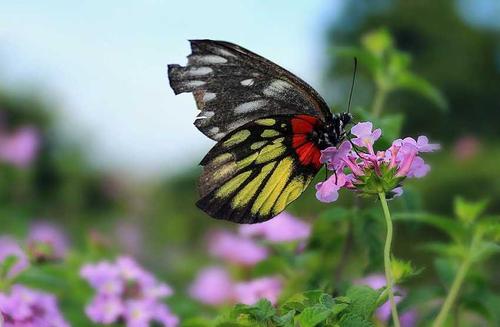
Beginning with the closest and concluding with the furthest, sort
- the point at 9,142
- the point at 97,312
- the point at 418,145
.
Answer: the point at 418,145
the point at 97,312
the point at 9,142

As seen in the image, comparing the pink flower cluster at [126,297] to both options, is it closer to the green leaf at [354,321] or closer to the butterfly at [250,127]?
the butterfly at [250,127]

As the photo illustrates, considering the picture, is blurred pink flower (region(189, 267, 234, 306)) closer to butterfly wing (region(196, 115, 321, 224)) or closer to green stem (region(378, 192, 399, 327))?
butterfly wing (region(196, 115, 321, 224))

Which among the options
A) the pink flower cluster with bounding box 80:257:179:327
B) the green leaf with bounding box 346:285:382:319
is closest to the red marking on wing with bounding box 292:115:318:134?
the green leaf with bounding box 346:285:382:319

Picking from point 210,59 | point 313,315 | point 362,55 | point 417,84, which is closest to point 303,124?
point 210,59

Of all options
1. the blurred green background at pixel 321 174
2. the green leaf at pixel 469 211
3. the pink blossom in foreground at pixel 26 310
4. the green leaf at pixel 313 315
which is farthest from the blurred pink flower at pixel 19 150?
the green leaf at pixel 313 315

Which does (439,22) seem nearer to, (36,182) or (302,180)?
(36,182)

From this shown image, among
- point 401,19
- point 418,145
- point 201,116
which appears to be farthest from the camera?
point 401,19

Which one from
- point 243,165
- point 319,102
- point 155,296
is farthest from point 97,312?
point 319,102
